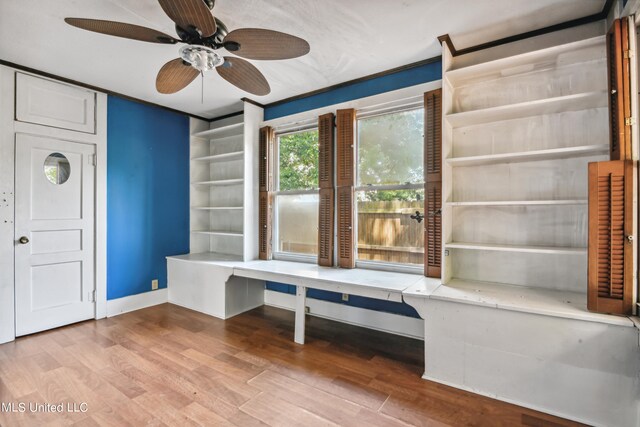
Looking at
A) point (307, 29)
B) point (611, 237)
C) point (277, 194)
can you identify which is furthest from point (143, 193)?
point (611, 237)

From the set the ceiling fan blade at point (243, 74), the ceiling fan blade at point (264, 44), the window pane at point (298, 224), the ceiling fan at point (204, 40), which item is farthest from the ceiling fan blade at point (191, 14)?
the window pane at point (298, 224)

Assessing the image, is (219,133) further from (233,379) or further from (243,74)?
(233,379)

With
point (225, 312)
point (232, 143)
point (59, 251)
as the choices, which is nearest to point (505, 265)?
point (225, 312)

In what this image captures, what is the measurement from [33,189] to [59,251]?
66cm

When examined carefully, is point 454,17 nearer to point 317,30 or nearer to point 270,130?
point 317,30

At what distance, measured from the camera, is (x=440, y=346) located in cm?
213

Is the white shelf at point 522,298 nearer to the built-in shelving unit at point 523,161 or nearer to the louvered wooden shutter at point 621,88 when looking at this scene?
the built-in shelving unit at point 523,161

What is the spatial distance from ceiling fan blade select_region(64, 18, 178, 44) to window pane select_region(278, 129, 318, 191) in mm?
1998

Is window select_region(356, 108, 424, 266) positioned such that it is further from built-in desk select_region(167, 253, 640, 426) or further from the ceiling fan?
the ceiling fan

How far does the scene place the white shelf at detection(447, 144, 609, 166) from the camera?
6.38 feet

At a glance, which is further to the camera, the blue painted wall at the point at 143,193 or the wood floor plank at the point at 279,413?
the blue painted wall at the point at 143,193

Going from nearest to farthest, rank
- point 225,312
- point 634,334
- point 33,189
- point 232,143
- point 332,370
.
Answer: point 634,334, point 332,370, point 33,189, point 225,312, point 232,143

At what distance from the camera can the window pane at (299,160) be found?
3.54m

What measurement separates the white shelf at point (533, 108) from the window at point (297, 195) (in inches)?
65.1
